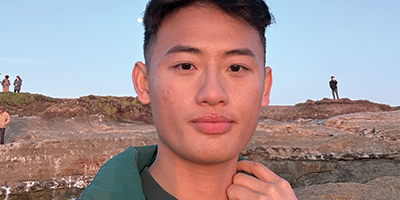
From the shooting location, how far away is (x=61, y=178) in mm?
6031

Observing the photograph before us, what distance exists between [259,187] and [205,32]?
0.82m

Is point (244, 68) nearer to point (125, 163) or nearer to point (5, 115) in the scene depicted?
point (125, 163)

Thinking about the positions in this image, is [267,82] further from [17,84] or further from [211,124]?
[17,84]

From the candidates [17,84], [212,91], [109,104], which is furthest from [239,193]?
[17,84]

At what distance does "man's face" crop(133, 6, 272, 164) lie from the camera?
1282 mm

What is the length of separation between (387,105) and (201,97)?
18.9 metres

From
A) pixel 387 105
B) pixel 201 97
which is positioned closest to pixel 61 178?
pixel 201 97

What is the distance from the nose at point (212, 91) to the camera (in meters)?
1.26

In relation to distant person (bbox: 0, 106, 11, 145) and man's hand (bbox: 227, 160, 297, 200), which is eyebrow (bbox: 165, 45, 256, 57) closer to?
man's hand (bbox: 227, 160, 297, 200)

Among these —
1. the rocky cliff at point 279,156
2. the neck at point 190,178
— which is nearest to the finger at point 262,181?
the neck at point 190,178

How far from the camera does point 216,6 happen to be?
1.46 m

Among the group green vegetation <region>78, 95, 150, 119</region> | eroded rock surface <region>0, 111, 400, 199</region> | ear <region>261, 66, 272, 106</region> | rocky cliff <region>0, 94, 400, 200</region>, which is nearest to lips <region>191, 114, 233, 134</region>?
ear <region>261, 66, 272, 106</region>

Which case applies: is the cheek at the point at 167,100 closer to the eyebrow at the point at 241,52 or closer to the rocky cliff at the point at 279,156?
the eyebrow at the point at 241,52

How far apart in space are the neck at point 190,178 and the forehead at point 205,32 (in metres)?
0.53
